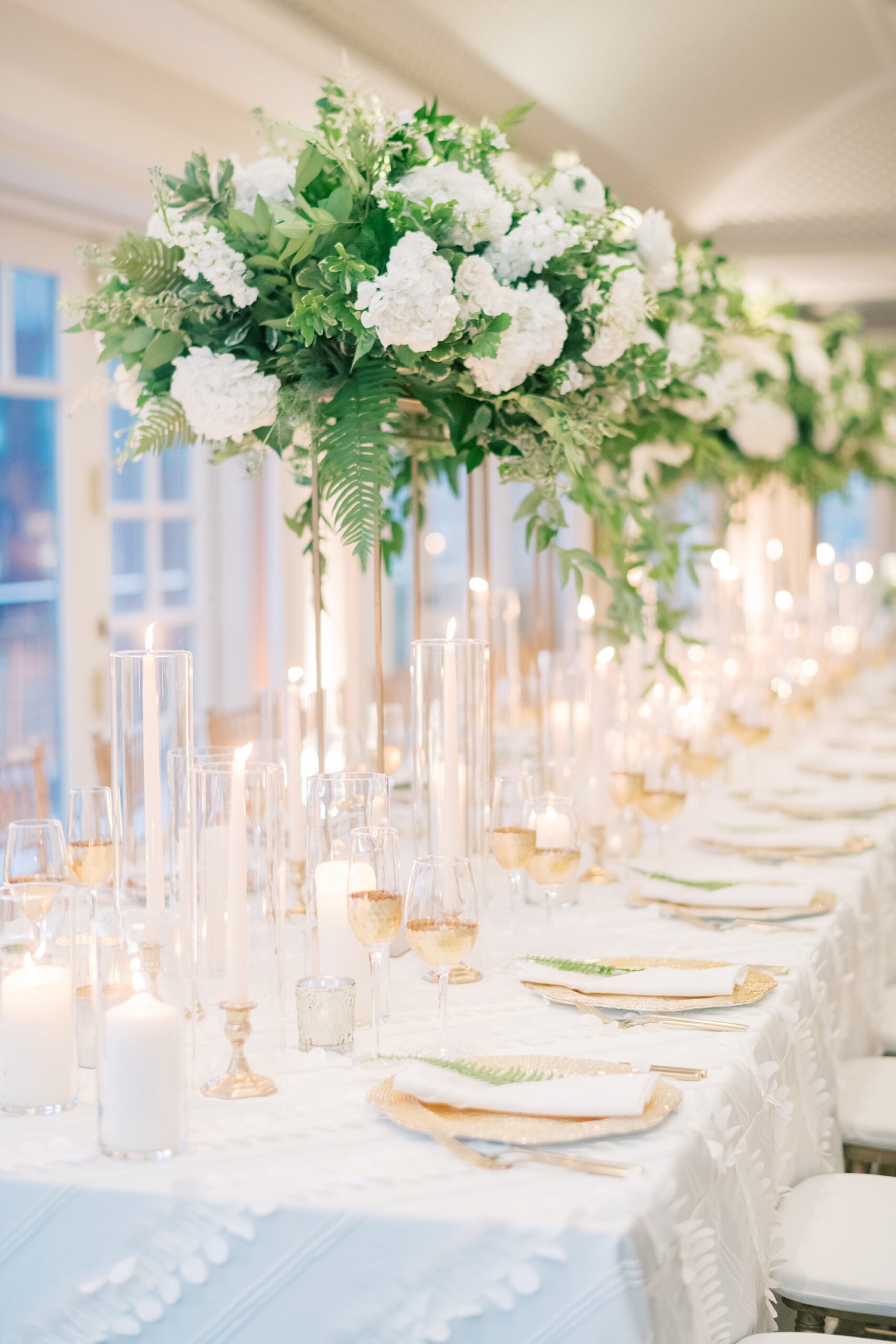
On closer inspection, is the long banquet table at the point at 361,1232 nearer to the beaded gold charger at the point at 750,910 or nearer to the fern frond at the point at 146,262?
the beaded gold charger at the point at 750,910

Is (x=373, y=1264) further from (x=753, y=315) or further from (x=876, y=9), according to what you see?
(x=876, y=9)

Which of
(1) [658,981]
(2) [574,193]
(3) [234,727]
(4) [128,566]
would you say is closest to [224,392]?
(2) [574,193]

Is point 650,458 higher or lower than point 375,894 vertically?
higher

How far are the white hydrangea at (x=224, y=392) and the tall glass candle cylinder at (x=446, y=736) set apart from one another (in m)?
0.39

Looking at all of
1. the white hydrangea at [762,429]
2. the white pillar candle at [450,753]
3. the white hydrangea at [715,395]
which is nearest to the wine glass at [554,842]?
the white pillar candle at [450,753]

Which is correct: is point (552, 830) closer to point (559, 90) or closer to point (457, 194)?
point (457, 194)

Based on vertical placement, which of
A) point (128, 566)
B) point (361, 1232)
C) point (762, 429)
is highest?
point (762, 429)

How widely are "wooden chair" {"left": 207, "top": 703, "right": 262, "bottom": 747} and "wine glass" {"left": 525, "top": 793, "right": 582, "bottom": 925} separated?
4.60 ft

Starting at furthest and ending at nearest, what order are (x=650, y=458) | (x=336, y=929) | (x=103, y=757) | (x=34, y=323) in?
1. (x=650, y=458)
2. (x=34, y=323)
3. (x=103, y=757)
4. (x=336, y=929)

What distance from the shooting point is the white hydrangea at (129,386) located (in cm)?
204

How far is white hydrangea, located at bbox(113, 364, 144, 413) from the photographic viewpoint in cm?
204

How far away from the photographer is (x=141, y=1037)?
46.9 inches

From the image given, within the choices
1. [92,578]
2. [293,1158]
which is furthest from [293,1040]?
[92,578]

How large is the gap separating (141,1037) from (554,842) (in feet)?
2.40
